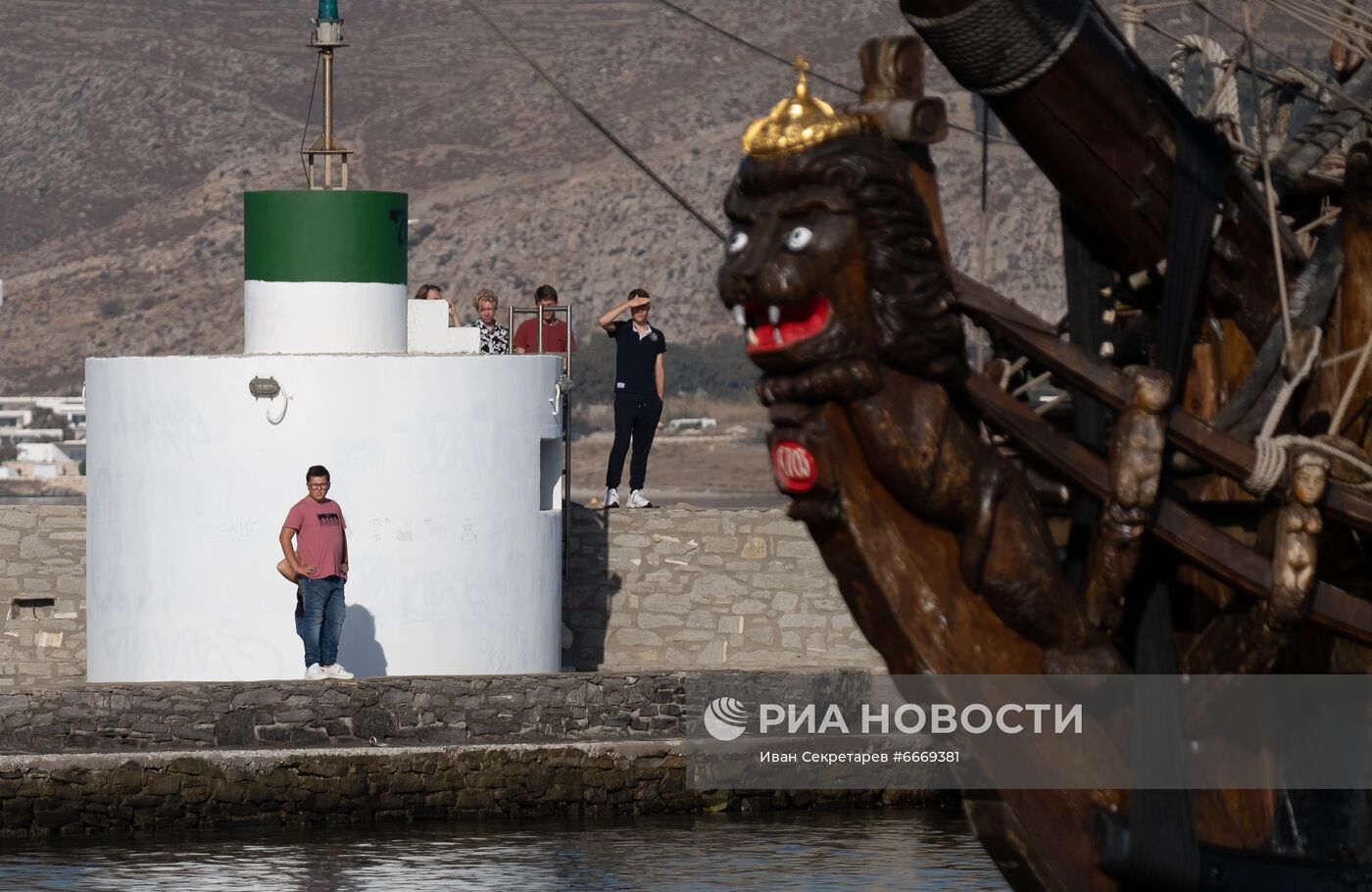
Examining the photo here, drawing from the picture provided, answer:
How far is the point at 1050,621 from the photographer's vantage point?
7902 millimetres

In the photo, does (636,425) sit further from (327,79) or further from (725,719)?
(725,719)

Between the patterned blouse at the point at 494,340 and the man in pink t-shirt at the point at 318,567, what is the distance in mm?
2532

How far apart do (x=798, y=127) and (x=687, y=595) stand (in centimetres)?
1141

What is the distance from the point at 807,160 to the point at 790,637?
11.4 metres

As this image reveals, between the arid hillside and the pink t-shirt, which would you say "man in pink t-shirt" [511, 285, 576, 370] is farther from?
the arid hillside

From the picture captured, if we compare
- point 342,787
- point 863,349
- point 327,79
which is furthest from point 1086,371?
point 327,79

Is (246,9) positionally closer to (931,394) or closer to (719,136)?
(719,136)

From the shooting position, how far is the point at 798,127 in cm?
755

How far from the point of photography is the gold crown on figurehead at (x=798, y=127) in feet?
24.8

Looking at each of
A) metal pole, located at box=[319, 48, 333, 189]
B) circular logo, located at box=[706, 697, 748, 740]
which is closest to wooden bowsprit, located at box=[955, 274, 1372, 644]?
circular logo, located at box=[706, 697, 748, 740]

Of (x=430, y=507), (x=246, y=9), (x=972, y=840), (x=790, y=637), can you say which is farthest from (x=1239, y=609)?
(x=246, y=9)

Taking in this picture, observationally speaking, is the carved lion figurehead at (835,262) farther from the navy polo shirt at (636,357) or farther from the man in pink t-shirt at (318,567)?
the navy polo shirt at (636,357)

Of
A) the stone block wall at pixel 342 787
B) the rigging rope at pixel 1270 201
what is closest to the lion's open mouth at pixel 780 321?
the rigging rope at pixel 1270 201

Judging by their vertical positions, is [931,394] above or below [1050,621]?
above
